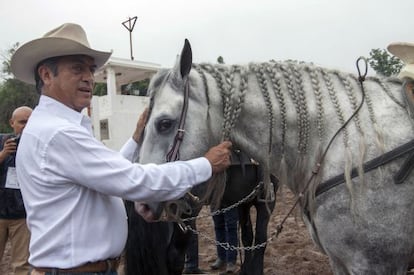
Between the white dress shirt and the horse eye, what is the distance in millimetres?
268

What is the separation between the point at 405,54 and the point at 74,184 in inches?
75.2

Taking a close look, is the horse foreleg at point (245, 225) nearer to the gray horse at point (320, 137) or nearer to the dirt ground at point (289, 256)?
the dirt ground at point (289, 256)

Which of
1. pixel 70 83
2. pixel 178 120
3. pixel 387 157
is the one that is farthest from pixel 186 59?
pixel 387 157

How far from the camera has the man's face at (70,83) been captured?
2.06 metres

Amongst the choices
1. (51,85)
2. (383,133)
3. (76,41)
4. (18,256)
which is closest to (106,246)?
(51,85)

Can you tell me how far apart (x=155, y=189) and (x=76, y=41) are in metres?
0.80

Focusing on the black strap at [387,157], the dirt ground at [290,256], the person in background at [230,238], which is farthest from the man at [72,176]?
the person in background at [230,238]

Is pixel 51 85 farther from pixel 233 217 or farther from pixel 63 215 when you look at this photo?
pixel 233 217

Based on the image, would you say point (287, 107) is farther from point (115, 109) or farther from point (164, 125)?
point (115, 109)

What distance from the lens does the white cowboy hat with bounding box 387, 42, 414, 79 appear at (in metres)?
2.34

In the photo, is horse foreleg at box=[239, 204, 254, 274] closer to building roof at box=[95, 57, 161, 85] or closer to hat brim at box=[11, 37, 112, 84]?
hat brim at box=[11, 37, 112, 84]

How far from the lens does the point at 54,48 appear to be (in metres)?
2.03

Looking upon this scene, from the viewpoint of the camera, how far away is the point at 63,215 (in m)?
1.91

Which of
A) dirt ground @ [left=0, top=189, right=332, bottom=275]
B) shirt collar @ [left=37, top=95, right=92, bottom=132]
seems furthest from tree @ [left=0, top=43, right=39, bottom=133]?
shirt collar @ [left=37, top=95, right=92, bottom=132]
